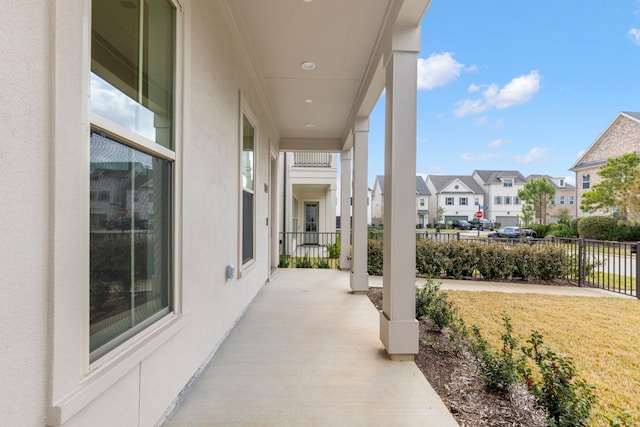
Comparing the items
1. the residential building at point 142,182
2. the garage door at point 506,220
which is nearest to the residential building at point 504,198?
the garage door at point 506,220

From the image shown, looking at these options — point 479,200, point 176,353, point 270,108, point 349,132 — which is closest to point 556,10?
point 349,132

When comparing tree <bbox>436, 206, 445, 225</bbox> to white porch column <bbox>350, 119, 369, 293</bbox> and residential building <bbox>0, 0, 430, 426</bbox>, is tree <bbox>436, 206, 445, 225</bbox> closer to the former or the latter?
white porch column <bbox>350, 119, 369, 293</bbox>

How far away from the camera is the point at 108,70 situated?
1379 mm

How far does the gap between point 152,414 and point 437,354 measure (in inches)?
96.1

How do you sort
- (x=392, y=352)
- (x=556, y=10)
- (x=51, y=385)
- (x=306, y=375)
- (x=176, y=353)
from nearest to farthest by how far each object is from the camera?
(x=51, y=385), (x=176, y=353), (x=306, y=375), (x=392, y=352), (x=556, y=10)

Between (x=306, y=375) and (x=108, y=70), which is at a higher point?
(x=108, y=70)

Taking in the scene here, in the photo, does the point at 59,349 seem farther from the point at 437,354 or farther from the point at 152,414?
the point at 437,354

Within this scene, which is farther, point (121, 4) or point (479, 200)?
point (479, 200)

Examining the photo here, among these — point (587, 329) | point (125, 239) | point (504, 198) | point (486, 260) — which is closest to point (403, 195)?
point (125, 239)

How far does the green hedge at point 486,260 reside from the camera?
21.4ft

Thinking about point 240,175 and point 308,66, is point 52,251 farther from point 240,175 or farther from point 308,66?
point 308,66

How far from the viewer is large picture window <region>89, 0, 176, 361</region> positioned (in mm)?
1300

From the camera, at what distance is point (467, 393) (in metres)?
2.23

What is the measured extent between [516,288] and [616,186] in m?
16.8
